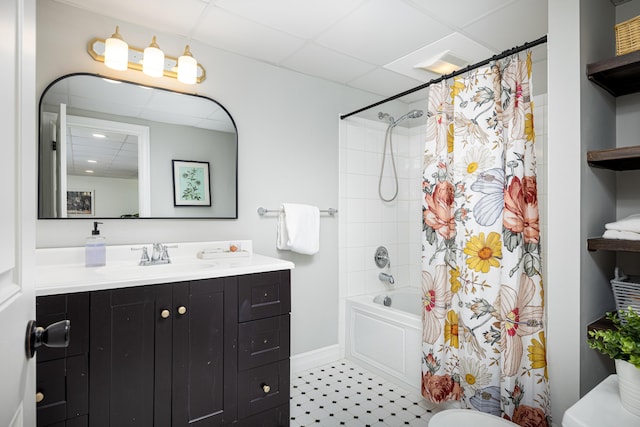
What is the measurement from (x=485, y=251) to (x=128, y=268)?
189cm

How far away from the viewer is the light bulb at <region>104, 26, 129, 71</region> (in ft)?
5.84

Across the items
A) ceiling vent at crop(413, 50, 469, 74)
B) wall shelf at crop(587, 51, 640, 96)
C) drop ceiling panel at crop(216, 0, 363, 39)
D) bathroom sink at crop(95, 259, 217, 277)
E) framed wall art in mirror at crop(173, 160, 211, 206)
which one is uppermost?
drop ceiling panel at crop(216, 0, 363, 39)

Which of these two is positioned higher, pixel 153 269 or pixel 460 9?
pixel 460 9

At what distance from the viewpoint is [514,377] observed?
5.47 ft

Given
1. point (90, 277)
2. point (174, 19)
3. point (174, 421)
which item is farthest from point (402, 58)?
point (174, 421)

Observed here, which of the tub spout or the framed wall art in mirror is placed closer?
the framed wall art in mirror

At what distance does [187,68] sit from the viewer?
202 cm

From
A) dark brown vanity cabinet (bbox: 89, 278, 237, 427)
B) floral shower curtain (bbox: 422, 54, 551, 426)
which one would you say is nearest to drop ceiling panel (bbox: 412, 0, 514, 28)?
floral shower curtain (bbox: 422, 54, 551, 426)

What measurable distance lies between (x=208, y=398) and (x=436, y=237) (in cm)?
151

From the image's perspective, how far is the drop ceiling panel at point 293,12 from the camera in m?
1.79

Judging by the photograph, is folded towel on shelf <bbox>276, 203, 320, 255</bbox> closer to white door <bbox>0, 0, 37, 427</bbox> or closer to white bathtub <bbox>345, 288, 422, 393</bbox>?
white bathtub <bbox>345, 288, 422, 393</bbox>

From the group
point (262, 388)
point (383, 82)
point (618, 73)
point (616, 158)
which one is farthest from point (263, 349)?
point (383, 82)

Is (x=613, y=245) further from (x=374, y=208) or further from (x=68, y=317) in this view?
(x=68, y=317)

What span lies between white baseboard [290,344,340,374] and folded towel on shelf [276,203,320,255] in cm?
84
